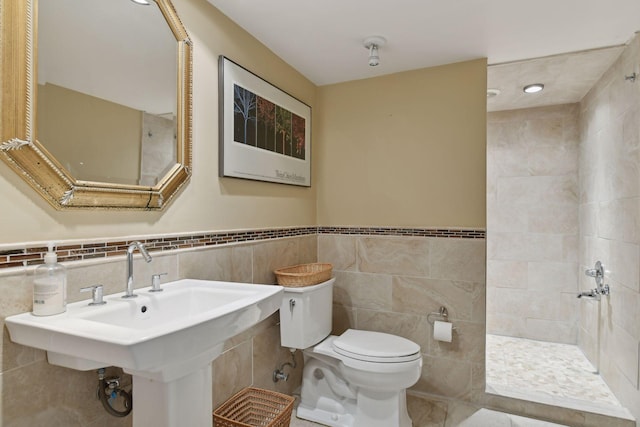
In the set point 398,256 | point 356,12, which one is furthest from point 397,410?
point 356,12

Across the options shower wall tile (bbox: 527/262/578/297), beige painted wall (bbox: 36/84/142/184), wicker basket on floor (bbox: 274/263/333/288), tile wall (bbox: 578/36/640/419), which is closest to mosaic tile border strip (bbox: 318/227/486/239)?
wicker basket on floor (bbox: 274/263/333/288)

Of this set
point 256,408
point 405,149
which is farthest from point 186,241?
point 405,149

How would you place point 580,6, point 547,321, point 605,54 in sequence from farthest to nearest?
Answer: point 547,321 < point 605,54 < point 580,6

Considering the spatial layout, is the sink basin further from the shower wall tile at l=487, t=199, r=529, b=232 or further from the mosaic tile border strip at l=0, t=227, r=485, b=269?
the shower wall tile at l=487, t=199, r=529, b=232

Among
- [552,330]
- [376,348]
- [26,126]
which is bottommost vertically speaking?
[552,330]

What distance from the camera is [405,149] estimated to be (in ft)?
8.45

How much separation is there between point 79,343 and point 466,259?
2.11 metres

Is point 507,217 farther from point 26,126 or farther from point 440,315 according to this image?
point 26,126

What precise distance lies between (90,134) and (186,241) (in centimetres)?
58

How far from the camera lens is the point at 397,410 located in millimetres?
2002

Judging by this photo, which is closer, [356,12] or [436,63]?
[356,12]

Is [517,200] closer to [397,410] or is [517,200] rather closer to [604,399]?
[604,399]

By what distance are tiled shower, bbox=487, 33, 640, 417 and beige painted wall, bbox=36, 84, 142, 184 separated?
9.45ft

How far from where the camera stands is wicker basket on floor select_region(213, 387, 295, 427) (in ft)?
5.78
